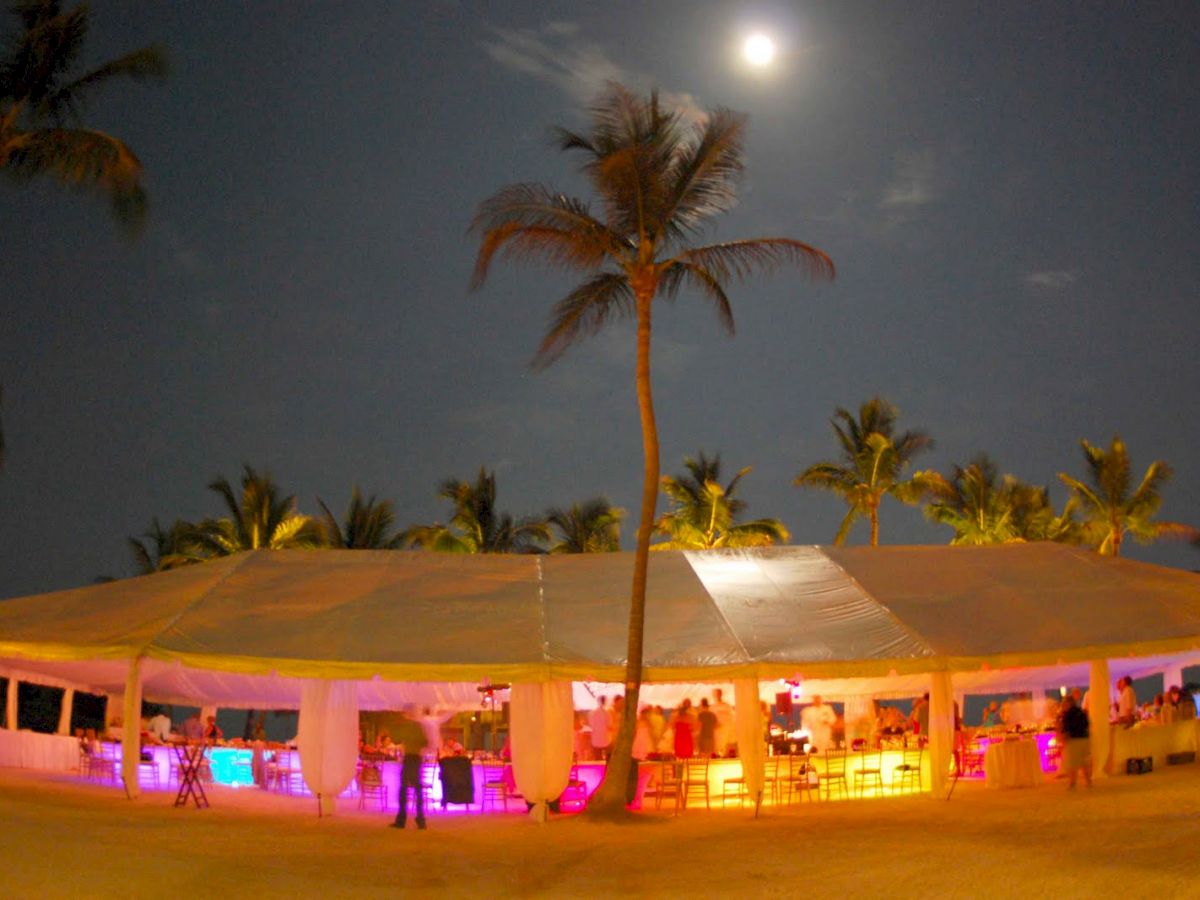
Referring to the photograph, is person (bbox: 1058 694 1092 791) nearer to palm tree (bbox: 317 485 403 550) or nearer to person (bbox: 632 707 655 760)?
person (bbox: 632 707 655 760)

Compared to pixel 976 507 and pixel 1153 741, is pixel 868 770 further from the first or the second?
pixel 976 507

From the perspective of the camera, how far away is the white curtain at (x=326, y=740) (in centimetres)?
1555

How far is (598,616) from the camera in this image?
17156mm

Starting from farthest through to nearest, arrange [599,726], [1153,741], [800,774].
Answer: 1. [599,726]
2. [1153,741]
3. [800,774]

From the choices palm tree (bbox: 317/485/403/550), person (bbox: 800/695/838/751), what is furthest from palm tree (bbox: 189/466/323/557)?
person (bbox: 800/695/838/751)

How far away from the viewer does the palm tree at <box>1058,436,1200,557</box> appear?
4416 cm

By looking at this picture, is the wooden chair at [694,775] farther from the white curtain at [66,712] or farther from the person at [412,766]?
the white curtain at [66,712]

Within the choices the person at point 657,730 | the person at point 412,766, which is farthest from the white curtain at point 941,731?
the person at point 412,766

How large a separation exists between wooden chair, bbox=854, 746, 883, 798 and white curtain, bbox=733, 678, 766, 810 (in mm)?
2476

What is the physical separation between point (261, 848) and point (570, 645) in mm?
5027

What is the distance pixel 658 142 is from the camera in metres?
15.4

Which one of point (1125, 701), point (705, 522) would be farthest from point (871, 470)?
point (1125, 701)

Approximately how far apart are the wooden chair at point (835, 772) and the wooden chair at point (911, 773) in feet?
2.50

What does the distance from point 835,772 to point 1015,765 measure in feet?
8.15
